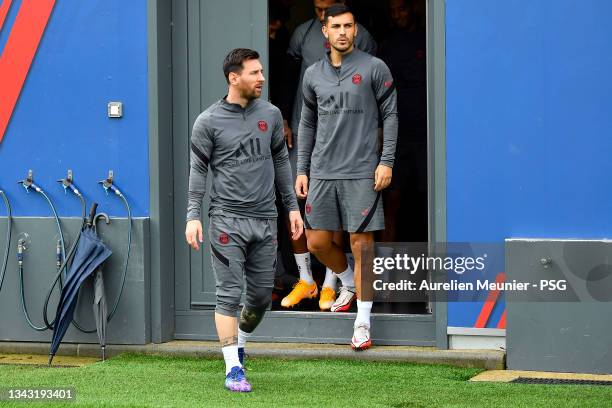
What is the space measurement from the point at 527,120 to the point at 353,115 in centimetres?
117

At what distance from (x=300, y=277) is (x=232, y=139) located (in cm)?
232

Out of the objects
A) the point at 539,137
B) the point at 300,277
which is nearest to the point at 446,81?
the point at 539,137

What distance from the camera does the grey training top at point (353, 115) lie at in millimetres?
8703

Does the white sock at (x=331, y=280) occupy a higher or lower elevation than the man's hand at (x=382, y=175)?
lower

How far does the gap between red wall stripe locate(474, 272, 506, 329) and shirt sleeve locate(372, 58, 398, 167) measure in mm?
1065

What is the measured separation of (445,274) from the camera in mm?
8797

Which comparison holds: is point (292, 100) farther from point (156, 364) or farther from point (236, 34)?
point (156, 364)

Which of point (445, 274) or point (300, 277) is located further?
point (300, 277)

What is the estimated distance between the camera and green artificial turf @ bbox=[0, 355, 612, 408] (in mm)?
7238

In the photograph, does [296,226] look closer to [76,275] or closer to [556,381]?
→ [556,381]

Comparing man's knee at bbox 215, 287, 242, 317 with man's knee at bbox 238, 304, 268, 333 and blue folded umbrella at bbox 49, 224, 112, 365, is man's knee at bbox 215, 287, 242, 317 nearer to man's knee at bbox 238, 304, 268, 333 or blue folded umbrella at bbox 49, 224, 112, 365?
man's knee at bbox 238, 304, 268, 333

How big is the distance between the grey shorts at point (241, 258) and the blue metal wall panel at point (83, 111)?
1.76 meters

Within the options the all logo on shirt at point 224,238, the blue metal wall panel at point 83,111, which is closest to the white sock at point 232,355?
the all logo on shirt at point 224,238

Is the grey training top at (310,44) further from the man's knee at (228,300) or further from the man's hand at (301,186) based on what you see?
the man's knee at (228,300)
